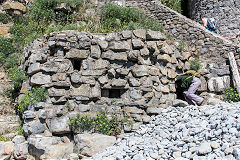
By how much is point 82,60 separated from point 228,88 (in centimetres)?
445

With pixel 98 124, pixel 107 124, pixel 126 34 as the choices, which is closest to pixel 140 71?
pixel 126 34

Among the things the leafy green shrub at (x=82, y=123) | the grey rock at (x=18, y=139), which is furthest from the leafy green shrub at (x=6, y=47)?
the leafy green shrub at (x=82, y=123)

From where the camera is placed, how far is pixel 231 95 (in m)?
7.34

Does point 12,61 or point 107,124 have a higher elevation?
point 12,61

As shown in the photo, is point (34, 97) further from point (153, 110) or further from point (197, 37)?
point (197, 37)

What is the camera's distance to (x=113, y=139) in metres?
5.88

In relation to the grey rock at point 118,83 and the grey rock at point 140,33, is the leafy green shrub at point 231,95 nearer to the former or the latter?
the grey rock at point 140,33

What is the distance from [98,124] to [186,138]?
2199 millimetres

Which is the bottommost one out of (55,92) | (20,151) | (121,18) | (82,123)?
(20,151)

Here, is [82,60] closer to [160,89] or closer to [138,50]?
[138,50]

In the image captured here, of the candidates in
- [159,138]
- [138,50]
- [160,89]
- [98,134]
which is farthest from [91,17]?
[159,138]

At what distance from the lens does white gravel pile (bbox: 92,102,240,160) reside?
4238mm

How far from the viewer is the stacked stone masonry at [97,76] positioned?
20.3 ft

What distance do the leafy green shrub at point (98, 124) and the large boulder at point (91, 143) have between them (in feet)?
0.96
